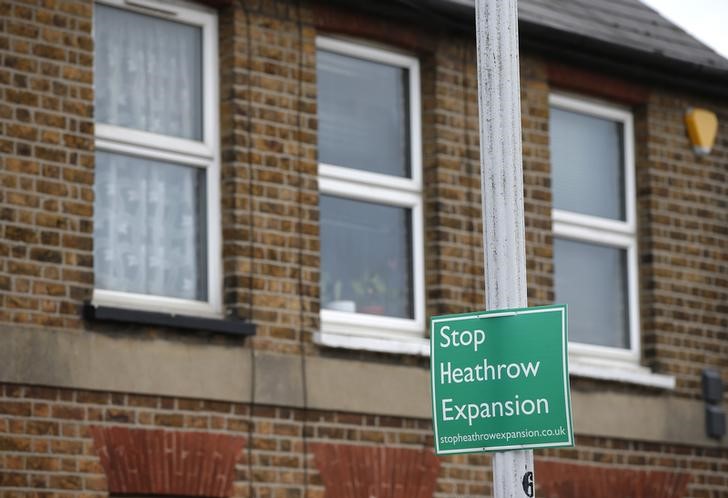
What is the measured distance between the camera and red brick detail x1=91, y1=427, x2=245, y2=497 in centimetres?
1033

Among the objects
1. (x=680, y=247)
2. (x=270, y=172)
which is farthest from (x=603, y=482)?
(x=270, y=172)

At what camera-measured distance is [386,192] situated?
1244cm

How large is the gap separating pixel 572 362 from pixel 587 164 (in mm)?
1704

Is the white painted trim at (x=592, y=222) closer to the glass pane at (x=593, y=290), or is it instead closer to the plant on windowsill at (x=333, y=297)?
the glass pane at (x=593, y=290)

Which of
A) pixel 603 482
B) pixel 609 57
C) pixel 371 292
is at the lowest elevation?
pixel 603 482

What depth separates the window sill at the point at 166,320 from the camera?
1034 centimetres

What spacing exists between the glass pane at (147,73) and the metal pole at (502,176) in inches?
172

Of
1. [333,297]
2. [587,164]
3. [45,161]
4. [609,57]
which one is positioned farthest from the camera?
[587,164]

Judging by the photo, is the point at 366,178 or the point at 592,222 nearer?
the point at 366,178

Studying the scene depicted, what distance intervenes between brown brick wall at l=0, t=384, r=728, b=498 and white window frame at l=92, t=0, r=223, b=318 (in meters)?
0.63

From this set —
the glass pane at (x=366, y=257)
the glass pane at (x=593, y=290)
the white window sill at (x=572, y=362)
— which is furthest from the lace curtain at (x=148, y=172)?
the glass pane at (x=593, y=290)

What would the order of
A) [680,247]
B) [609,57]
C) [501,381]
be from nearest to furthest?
[501,381]
[609,57]
[680,247]

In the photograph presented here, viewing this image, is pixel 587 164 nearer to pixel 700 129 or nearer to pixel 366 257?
pixel 700 129

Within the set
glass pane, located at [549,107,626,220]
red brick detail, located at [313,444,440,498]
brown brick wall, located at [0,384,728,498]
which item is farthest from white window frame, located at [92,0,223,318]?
glass pane, located at [549,107,626,220]
